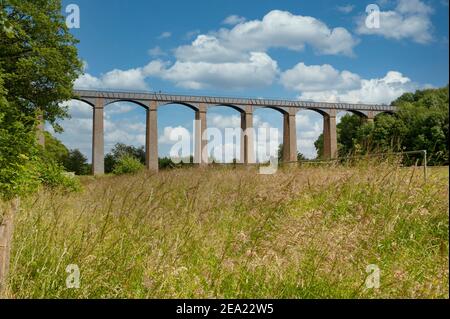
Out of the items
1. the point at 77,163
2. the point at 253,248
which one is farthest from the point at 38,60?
the point at 77,163

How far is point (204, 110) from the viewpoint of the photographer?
143 ft

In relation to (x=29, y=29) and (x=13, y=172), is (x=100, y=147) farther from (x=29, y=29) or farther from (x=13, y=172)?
(x=13, y=172)

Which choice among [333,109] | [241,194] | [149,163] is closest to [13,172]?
[241,194]

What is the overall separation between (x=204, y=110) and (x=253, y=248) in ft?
132

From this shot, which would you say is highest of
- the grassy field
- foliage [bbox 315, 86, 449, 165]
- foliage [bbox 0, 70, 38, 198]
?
foliage [bbox 315, 86, 449, 165]

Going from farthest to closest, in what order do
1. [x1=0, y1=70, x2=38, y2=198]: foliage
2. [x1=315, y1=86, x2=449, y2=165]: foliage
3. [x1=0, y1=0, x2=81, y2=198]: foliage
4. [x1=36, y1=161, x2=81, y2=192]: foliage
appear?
[x1=315, y1=86, x2=449, y2=165]: foliage → [x1=0, y1=0, x2=81, y2=198]: foliage → [x1=36, y1=161, x2=81, y2=192]: foliage → [x1=0, y1=70, x2=38, y2=198]: foliage

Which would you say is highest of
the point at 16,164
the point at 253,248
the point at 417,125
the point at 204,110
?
the point at 204,110

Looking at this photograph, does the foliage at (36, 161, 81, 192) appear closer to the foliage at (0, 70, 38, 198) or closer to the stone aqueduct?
the foliage at (0, 70, 38, 198)

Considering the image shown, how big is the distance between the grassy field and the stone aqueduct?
28266 mm

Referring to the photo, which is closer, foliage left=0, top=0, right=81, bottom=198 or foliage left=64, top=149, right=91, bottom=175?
foliage left=0, top=0, right=81, bottom=198

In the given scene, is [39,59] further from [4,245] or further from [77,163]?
[77,163]

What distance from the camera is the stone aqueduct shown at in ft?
121

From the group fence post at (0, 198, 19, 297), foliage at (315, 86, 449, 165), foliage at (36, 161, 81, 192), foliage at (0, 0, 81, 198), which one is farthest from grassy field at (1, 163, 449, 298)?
foliage at (315, 86, 449, 165)

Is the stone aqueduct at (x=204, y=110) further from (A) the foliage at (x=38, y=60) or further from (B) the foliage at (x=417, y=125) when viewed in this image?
(A) the foliage at (x=38, y=60)
